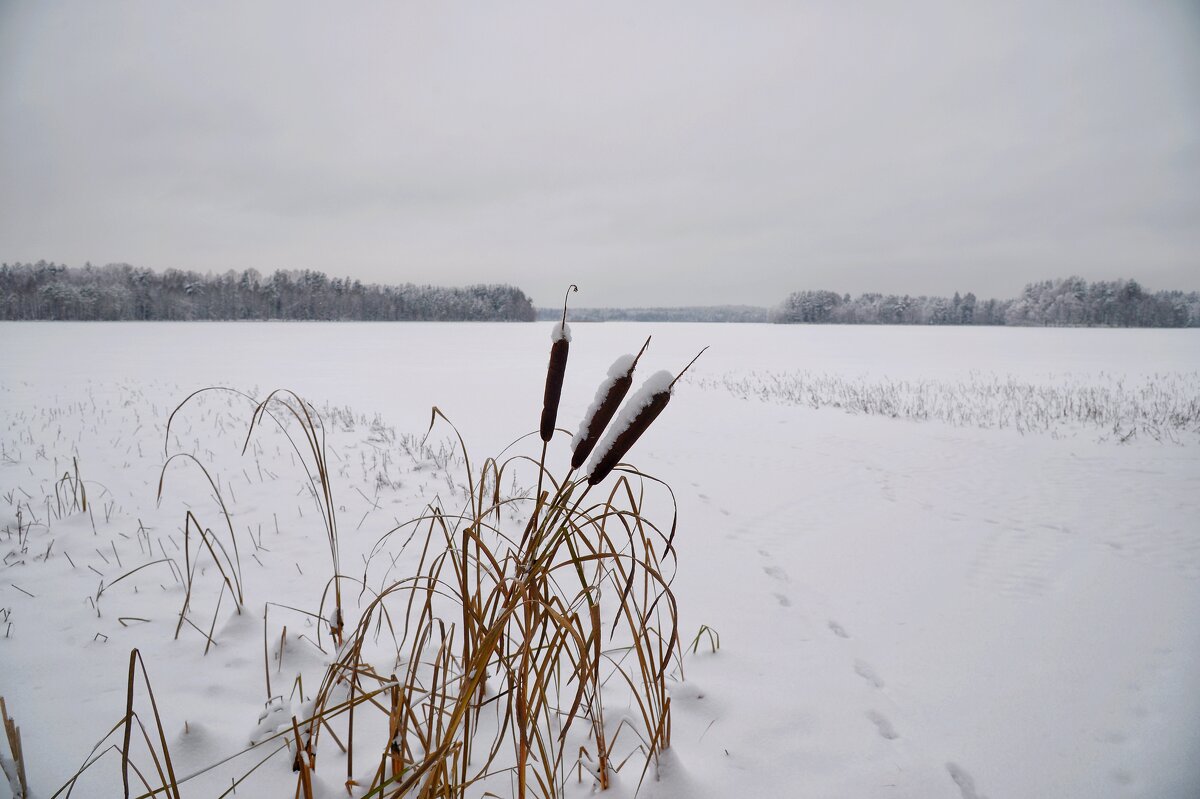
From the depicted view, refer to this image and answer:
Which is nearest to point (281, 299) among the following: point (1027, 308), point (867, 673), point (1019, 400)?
point (1019, 400)

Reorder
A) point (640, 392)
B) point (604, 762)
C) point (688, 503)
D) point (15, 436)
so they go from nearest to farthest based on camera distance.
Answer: point (640, 392), point (604, 762), point (688, 503), point (15, 436)

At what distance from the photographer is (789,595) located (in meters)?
3.13

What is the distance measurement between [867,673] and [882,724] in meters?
0.39

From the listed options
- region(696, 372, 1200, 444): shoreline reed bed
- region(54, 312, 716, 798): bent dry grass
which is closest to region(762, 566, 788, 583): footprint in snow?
region(54, 312, 716, 798): bent dry grass

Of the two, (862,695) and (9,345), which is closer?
(862,695)

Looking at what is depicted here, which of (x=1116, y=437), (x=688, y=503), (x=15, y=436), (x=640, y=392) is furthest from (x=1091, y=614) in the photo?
(x=15, y=436)

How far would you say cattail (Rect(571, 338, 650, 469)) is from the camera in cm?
84

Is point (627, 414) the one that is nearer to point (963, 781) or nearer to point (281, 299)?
point (963, 781)

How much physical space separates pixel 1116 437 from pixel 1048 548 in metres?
5.92

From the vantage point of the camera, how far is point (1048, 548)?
159 inches

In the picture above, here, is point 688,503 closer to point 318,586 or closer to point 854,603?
point 854,603

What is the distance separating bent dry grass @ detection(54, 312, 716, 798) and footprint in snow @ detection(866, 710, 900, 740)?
64cm

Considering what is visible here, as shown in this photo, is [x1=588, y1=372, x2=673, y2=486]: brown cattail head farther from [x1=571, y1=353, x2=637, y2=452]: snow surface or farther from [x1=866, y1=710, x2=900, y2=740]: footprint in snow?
[x1=866, y1=710, x2=900, y2=740]: footprint in snow

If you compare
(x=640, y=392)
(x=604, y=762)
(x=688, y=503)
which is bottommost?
(x=688, y=503)
